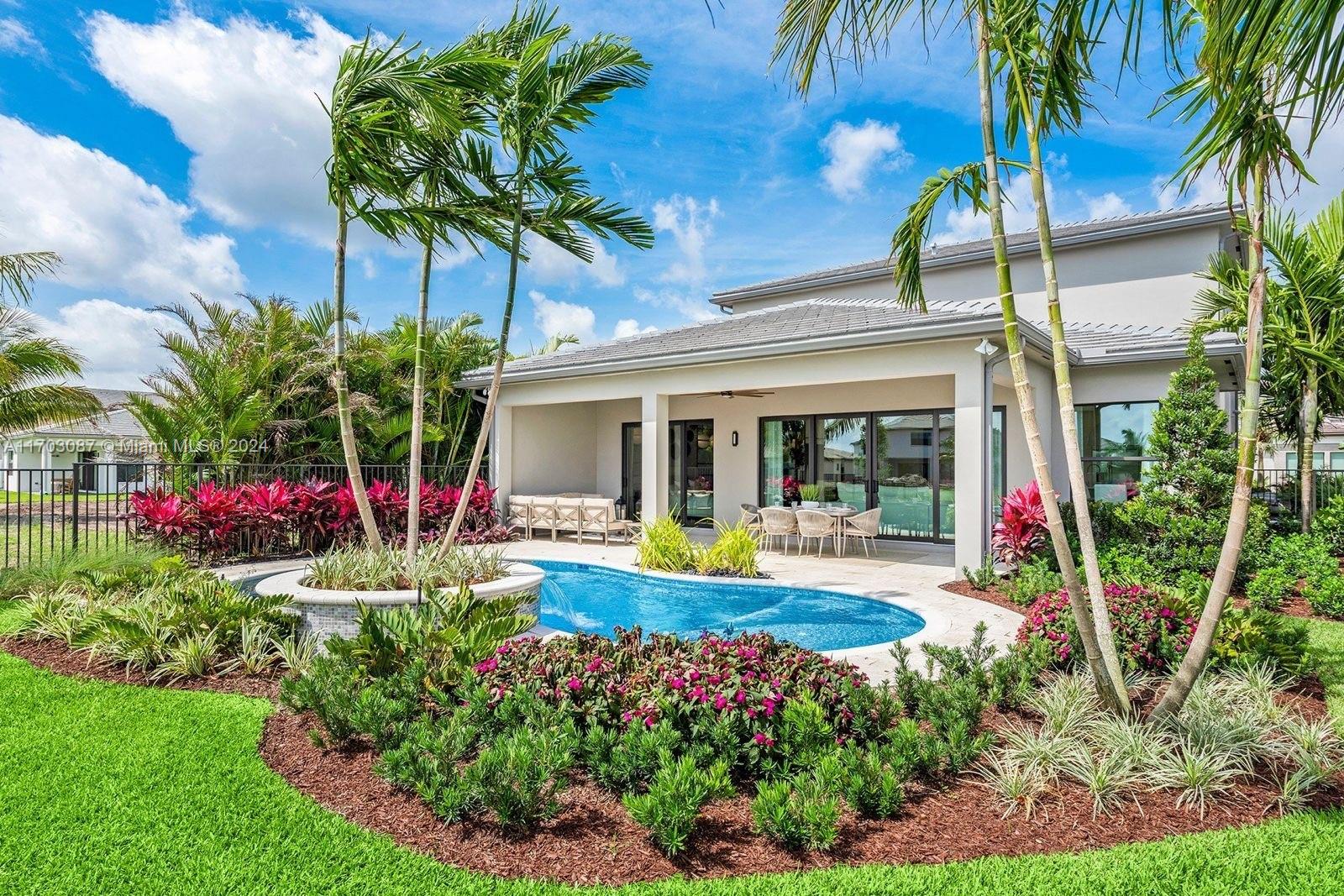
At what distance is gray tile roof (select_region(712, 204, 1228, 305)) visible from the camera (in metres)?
15.5

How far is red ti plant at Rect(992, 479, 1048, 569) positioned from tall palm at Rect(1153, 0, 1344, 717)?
19.2 ft

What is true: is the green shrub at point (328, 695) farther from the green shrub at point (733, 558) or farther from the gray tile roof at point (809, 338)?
the gray tile roof at point (809, 338)

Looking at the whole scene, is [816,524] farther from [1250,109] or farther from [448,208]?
[1250,109]

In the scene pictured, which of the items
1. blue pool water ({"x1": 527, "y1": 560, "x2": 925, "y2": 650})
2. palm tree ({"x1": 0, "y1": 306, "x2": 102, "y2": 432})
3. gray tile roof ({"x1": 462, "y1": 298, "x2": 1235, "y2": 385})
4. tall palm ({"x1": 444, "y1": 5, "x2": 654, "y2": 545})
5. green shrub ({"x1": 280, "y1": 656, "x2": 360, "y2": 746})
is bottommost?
blue pool water ({"x1": 527, "y1": 560, "x2": 925, "y2": 650})

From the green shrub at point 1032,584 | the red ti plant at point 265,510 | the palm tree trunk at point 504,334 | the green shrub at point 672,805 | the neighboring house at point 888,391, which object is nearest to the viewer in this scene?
the green shrub at point 672,805

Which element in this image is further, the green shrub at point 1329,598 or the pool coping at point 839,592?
the green shrub at point 1329,598

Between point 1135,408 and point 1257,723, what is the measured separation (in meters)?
10.3

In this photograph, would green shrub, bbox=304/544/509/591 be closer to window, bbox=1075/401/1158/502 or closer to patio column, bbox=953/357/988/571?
patio column, bbox=953/357/988/571

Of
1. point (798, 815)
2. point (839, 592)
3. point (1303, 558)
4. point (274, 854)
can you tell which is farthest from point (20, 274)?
point (1303, 558)

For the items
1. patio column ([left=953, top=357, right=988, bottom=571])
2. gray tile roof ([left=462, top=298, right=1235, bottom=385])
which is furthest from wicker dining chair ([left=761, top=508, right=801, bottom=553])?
patio column ([left=953, top=357, right=988, bottom=571])

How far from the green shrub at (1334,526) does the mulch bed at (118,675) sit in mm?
12719

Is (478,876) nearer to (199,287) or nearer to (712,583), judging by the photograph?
(712,583)

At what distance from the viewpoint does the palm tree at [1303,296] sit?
9.84 m

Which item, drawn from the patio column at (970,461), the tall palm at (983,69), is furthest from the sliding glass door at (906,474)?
the tall palm at (983,69)
